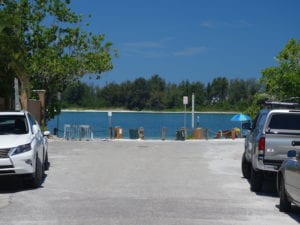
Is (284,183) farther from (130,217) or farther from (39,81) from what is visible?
(39,81)

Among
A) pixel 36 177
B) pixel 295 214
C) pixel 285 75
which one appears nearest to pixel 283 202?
pixel 295 214

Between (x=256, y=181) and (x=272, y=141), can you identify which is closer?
(x=272, y=141)

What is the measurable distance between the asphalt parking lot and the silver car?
0.25 m

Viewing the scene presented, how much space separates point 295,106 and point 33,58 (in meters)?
24.3

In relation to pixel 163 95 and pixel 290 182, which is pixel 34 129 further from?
pixel 163 95

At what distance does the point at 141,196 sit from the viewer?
1292 cm

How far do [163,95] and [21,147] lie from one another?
11687cm

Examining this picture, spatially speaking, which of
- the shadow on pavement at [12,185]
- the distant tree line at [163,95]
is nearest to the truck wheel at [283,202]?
the shadow on pavement at [12,185]

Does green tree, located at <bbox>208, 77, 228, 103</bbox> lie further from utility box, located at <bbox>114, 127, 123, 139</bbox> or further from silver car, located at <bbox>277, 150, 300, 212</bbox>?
silver car, located at <bbox>277, 150, 300, 212</bbox>

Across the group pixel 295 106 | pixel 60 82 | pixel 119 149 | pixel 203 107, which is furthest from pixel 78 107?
pixel 295 106

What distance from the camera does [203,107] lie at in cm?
12319

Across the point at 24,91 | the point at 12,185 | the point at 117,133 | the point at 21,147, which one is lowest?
the point at 117,133

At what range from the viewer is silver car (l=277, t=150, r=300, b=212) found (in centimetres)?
1016

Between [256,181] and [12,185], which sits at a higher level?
[256,181]
